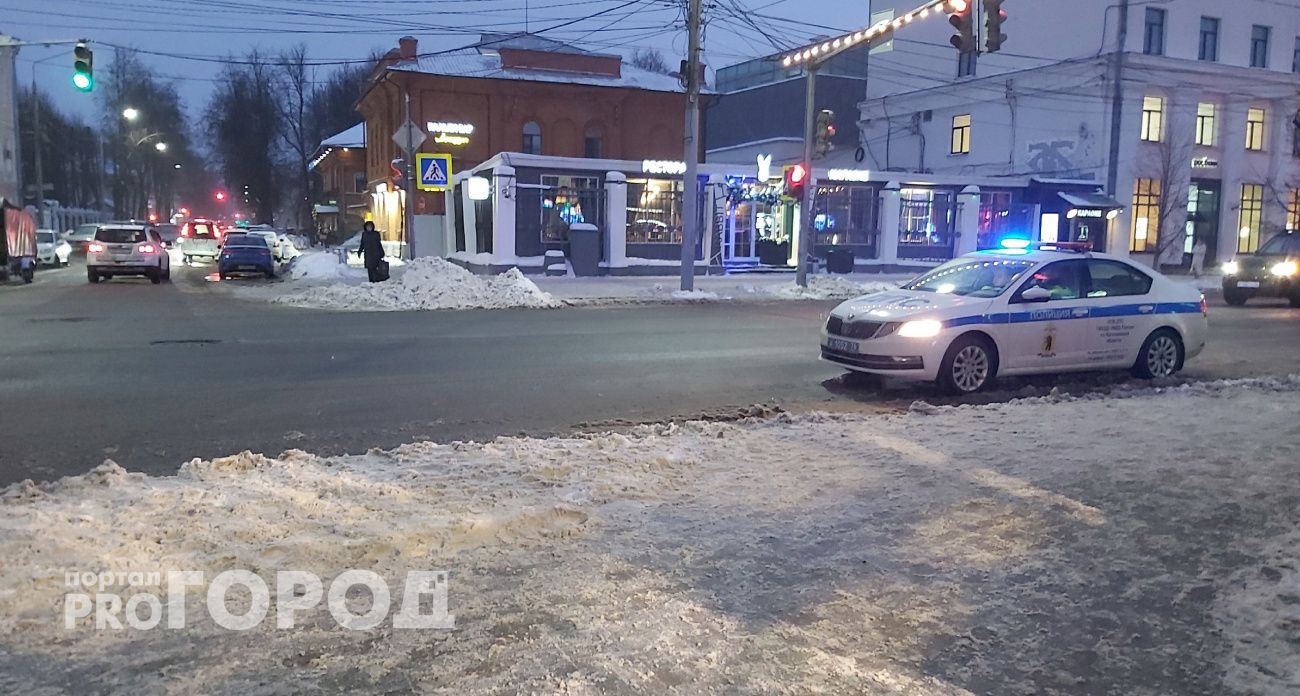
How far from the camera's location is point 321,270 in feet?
100.0

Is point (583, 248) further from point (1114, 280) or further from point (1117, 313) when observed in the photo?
point (1117, 313)

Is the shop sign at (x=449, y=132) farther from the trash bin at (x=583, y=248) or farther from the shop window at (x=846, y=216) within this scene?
the shop window at (x=846, y=216)

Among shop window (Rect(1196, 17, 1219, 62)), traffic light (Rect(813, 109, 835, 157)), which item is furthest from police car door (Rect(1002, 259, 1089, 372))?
shop window (Rect(1196, 17, 1219, 62))

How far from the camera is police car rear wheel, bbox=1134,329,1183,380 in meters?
11.0

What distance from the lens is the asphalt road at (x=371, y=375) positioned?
25.6 ft

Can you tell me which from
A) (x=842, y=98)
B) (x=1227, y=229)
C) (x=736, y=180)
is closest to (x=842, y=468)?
(x=736, y=180)

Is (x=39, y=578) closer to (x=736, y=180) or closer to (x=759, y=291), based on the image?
(x=759, y=291)

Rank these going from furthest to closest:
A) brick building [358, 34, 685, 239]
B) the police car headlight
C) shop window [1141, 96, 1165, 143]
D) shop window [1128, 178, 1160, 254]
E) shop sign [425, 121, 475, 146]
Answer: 1. brick building [358, 34, 685, 239]
2. shop window [1128, 178, 1160, 254]
3. shop window [1141, 96, 1165, 143]
4. shop sign [425, 121, 475, 146]
5. the police car headlight

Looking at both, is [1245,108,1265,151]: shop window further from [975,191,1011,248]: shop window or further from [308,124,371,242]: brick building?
[308,124,371,242]: brick building

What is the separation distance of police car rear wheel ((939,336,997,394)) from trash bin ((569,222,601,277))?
20827 millimetres

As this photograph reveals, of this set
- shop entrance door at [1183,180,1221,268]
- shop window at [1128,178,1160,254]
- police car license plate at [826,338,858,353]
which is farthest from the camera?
shop entrance door at [1183,180,1221,268]

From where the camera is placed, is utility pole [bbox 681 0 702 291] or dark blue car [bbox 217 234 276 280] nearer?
utility pole [bbox 681 0 702 291]

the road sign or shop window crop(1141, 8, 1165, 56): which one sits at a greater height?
shop window crop(1141, 8, 1165, 56)

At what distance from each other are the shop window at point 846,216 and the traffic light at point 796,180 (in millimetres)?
10561
